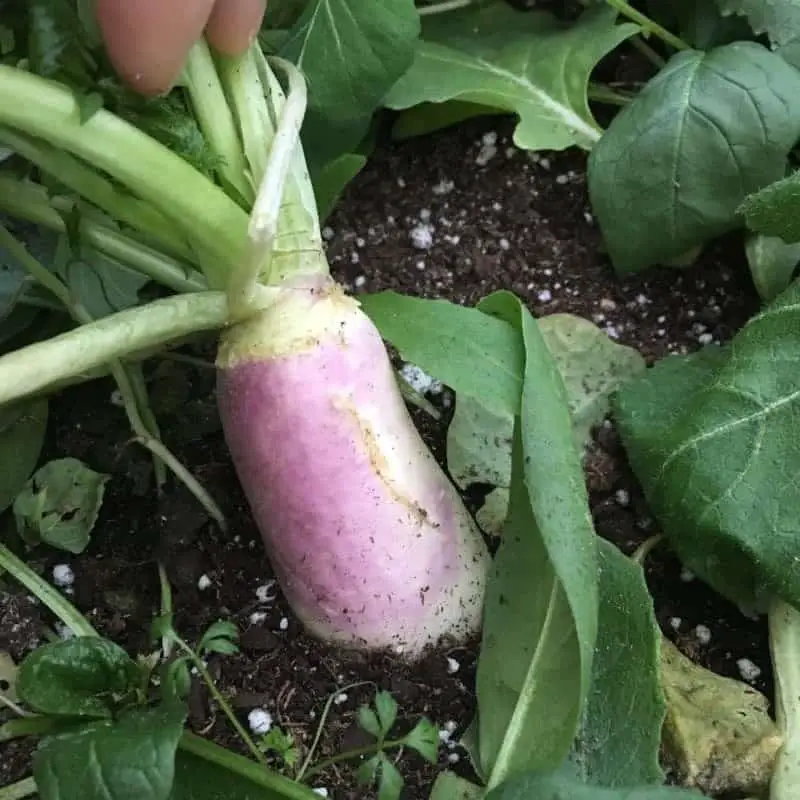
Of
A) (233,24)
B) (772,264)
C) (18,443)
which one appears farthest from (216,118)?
(772,264)

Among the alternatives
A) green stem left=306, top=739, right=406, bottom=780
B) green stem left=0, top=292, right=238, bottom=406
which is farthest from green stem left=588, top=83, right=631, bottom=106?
green stem left=306, top=739, right=406, bottom=780

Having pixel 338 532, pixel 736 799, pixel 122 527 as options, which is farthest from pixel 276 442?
pixel 736 799

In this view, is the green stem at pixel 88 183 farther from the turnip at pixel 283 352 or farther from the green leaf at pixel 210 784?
the green leaf at pixel 210 784

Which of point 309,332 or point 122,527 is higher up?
point 309,332

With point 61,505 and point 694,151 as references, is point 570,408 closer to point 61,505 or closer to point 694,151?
point 694,151

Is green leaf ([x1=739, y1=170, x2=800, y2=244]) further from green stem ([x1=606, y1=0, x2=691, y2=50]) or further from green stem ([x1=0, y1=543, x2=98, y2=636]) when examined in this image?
green stem ([x1=0, y1=543, x2=98, y2=636])

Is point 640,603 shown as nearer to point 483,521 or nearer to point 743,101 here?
point 483,521
